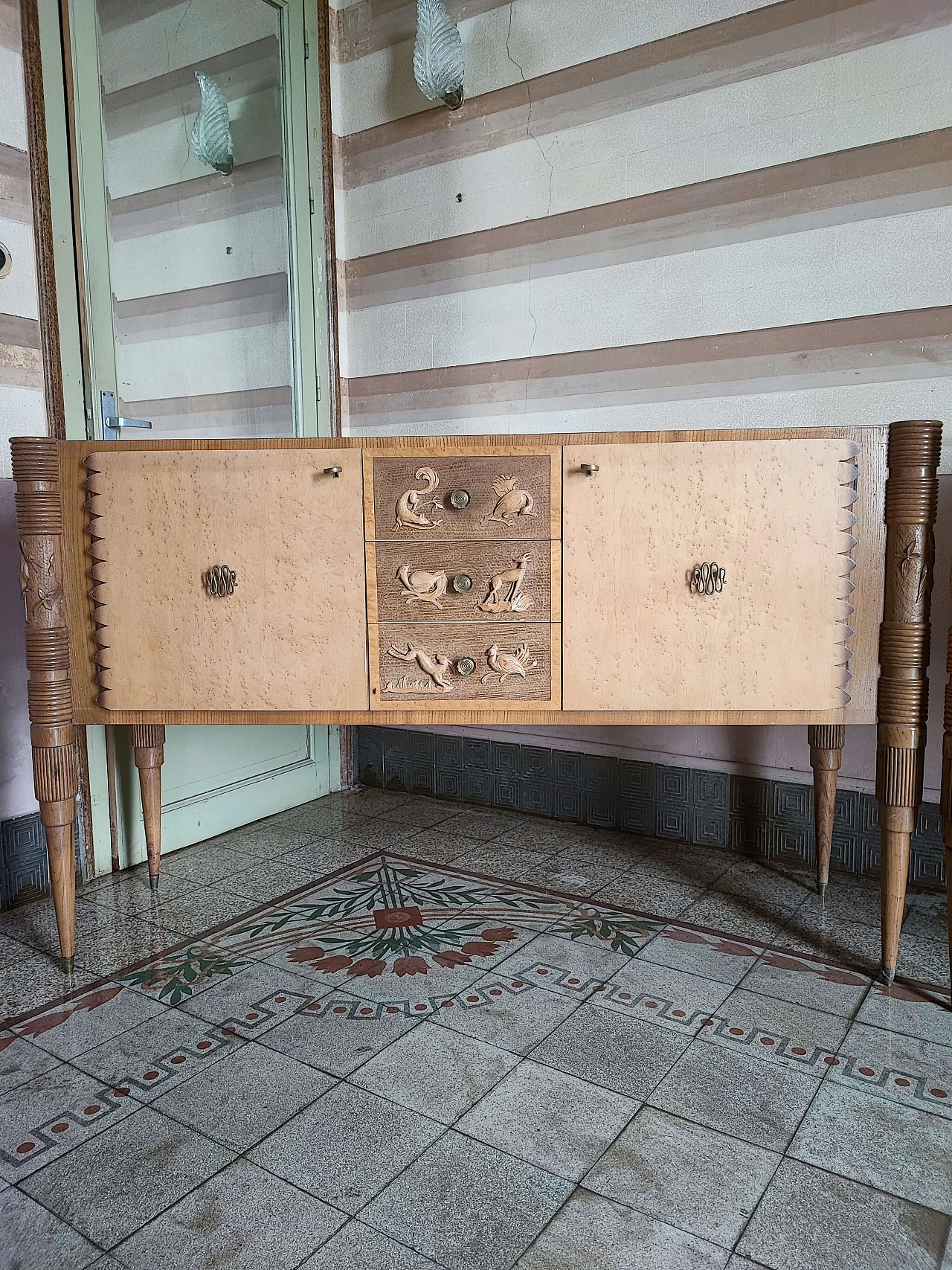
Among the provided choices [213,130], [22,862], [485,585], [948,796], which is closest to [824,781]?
[948,796]

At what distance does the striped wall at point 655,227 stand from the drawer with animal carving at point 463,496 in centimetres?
77

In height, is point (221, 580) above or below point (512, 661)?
above

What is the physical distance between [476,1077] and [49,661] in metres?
1.08

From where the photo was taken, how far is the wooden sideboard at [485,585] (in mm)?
1636

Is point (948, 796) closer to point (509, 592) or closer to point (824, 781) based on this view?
point (824, 781)

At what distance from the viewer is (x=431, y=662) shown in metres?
1.74

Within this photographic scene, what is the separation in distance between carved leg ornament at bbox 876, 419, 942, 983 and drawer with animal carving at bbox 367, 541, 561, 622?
59 centimetres

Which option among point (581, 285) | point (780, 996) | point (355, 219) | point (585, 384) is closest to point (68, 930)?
point (780, 996)

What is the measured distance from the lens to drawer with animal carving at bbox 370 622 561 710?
1.73 m

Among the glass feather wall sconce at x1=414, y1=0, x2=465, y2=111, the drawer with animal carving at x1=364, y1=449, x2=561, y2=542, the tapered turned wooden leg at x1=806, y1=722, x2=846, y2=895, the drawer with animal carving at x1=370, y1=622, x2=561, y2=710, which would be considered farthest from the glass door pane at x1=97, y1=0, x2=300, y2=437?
the tapered turned wooden leg at x1=806, y1=722, x2=846, y2=895

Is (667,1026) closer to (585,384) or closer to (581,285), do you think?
(585,384)

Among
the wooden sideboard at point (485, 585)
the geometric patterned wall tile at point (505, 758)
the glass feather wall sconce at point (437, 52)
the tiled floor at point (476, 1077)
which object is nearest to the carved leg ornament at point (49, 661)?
the wooden sideboard at point (485, 585)

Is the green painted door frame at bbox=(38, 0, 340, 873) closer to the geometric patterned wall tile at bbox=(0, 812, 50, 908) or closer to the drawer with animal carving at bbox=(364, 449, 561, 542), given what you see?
the geometric patterned wall tile at bbox=(0, 812, 50, 908)

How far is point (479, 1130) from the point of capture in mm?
1262
